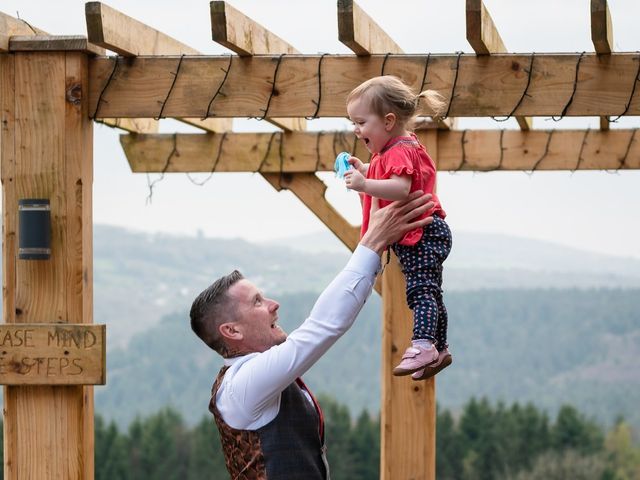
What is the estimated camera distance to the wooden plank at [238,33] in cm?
365

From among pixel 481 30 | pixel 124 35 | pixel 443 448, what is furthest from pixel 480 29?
pixel 443 448

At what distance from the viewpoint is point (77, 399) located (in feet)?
12.7

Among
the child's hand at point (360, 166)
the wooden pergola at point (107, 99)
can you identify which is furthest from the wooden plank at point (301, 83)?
the child's hand at point (360, 166)

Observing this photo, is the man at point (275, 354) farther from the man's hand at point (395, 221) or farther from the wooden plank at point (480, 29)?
the wooden plank at point (480, 29)

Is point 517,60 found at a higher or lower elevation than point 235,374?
higher

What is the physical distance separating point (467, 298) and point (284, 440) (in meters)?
100

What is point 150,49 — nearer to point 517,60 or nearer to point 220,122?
point 517,60

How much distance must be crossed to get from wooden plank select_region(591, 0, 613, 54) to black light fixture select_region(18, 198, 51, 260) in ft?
5.71

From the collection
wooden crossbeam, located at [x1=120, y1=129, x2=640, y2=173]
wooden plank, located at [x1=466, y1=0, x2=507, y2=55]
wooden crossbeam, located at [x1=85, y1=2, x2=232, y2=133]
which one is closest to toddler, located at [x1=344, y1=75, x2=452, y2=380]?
wooden plank, located at [x1=466, y1=0, x2=507, y2=55]

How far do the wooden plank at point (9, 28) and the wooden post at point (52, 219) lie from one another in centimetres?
6

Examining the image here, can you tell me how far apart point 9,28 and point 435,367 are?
177cm

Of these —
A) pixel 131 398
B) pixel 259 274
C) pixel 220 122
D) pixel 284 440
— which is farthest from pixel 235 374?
pixel 259 274

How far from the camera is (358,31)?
12.3 feet

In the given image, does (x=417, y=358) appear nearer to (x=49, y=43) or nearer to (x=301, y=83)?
(x=301, y=83)
